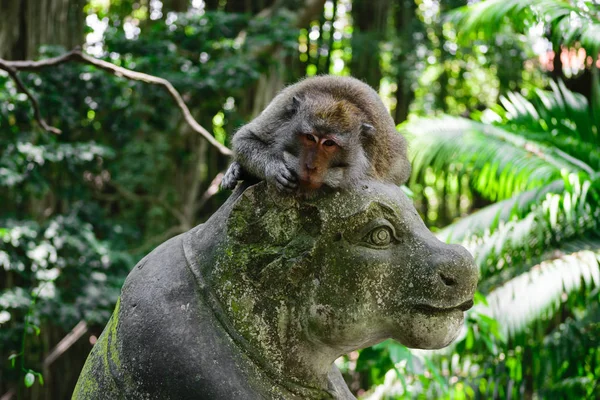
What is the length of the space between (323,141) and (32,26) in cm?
503

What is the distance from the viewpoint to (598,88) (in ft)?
17.5

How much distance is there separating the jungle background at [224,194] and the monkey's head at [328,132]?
3.32ft

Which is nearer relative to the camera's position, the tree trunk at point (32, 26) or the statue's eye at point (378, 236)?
the statue's eye at point (378, 236)

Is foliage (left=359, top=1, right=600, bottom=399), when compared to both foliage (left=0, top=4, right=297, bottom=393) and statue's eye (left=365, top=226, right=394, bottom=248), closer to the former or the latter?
foliage (left=0, top=4, right=297, bottom=393)

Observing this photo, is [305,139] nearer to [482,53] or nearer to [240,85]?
[240,85]

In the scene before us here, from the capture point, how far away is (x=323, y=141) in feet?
6.28

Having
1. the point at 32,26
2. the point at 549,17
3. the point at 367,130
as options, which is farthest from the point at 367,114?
the point at 32,26

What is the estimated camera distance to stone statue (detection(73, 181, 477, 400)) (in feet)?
5.37

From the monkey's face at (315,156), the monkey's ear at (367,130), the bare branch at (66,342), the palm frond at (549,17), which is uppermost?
the palm frond at (549,17)

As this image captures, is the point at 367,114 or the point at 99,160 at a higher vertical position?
the point at 367,114

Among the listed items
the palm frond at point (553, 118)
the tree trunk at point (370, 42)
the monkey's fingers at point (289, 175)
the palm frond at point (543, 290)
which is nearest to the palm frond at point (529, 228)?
the palm frond at point (543, 290)

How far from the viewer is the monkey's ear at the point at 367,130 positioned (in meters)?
1.89

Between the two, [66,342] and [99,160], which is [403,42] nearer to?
[99,160]

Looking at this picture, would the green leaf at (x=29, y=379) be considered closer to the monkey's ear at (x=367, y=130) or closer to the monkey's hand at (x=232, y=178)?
the monkey's hand at (x=232, y=178)
